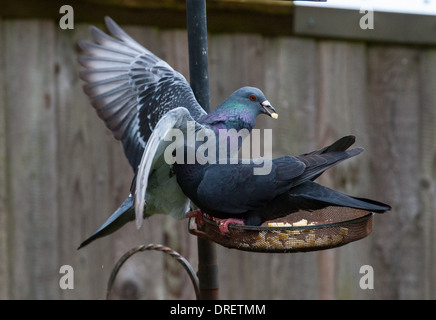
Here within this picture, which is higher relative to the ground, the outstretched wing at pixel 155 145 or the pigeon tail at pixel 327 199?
the outstretched wing at pixel 155 145

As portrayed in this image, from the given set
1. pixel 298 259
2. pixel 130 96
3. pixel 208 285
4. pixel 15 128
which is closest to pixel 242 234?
pixel 208 285

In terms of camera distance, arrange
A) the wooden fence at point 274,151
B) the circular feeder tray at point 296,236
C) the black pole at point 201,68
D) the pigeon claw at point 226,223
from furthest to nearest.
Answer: the wooden fence at point 274,151
the black pole at point 201,68
the pigeon claw at point 226,223
the circular feeder tray at point 296,236

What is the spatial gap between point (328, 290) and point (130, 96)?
1.29 m

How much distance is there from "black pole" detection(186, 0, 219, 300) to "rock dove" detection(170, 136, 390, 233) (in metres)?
0.23

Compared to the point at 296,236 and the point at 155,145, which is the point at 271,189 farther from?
the point at 155,145

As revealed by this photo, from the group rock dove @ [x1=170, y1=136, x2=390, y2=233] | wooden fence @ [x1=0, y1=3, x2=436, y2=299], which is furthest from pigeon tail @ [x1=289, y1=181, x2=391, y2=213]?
wooden fence @ [x1=0, y1=3, x2=436, y2=299]

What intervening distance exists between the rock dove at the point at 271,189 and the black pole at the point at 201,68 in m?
0.23

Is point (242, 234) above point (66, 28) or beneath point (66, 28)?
beneath

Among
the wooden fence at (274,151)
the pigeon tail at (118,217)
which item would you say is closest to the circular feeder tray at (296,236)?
the pigeon tail at (118,217)

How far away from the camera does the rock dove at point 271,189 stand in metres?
1.79

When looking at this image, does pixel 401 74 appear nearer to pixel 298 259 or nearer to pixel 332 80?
pixel 332 80

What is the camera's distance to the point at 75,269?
2723 millimetres

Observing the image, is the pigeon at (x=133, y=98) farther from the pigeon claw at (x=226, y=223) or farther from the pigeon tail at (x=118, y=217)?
the pigeon claw at (x=226, y=223)

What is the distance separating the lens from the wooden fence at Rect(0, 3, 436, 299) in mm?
2639
